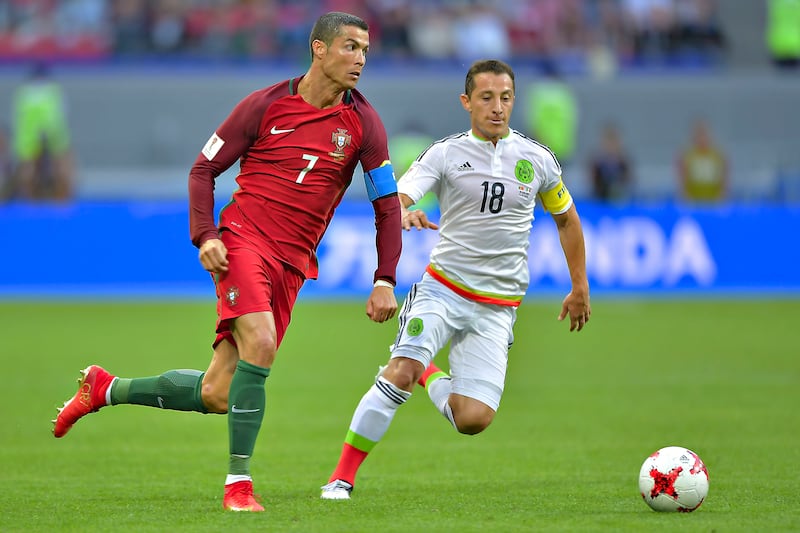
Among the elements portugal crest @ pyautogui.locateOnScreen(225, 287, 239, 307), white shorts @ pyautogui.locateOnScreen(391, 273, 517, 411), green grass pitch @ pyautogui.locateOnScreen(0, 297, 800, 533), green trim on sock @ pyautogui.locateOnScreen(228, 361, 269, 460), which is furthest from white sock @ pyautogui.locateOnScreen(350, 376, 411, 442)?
portugal crest @ pyautogui.locateOnScreen(225, 287, 239, 307)

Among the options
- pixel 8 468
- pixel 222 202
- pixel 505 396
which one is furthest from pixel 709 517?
pixel 222 202

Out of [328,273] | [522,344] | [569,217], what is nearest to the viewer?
[569,217]

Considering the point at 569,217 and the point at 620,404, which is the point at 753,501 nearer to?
the point at 569,217

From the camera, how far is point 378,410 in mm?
6883

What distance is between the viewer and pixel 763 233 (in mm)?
19938

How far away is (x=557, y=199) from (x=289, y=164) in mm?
1642

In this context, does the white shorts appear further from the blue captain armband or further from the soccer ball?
the soccer ball

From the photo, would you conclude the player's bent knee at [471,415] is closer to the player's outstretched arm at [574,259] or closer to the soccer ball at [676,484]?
the player's outstretched arm at [574,259]

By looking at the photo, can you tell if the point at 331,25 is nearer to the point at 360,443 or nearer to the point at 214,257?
the point at 214,257

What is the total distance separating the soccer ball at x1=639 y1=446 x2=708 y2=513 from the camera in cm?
624

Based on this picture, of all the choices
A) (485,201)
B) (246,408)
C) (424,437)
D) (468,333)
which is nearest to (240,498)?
(246,408)

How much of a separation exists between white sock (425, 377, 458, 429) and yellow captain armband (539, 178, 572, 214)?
3.67 ft

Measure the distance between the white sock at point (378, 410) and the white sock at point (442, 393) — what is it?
61 cm

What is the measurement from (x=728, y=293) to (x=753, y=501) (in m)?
14.0
